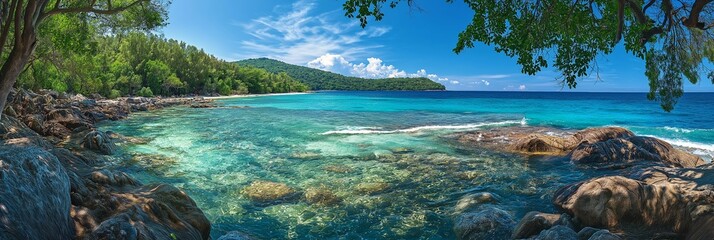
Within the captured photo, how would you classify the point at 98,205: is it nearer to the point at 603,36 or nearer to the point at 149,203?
the point at 149,203

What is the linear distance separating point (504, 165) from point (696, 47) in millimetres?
7273

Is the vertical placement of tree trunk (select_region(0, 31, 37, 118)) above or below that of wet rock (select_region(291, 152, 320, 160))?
above

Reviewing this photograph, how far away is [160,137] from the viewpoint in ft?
75.9

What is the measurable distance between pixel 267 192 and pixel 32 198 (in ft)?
22.9

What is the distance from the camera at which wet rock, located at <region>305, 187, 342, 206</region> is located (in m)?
10.1

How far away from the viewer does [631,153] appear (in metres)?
14.5

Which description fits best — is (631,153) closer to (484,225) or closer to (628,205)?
(628,205)

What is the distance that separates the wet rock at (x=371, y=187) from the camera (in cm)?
1118

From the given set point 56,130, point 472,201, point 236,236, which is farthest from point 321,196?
point 56,130

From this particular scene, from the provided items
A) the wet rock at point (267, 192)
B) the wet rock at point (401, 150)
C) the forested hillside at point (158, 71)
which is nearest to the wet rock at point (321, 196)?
the wet rock at point (267, 192)

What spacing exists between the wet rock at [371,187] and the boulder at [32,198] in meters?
7.55

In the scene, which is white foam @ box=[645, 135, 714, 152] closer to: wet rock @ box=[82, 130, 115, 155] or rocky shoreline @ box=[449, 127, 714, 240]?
rocky shoreline @ box=[449, 127, 714, 240]

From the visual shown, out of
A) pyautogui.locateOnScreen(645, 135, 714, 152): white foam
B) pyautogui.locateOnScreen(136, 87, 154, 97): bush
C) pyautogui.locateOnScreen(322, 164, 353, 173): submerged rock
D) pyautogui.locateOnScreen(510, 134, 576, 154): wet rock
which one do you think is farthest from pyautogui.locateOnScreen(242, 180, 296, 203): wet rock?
pyautogui.locateOnScreen(136, 87, 154, 97): bush

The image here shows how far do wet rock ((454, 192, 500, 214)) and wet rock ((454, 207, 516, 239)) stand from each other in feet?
2.39
